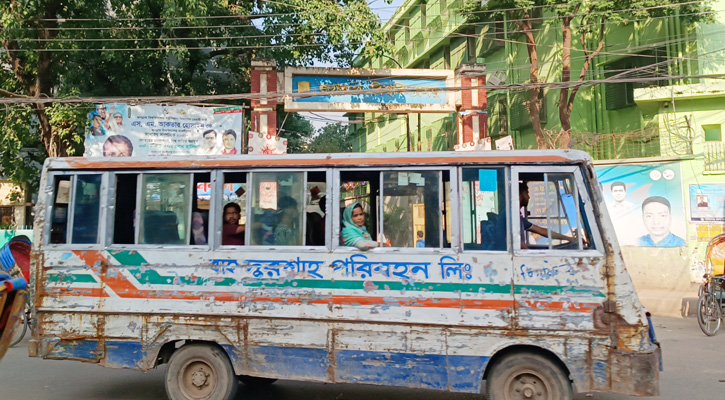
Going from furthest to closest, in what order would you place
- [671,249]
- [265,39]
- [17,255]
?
[265,39] → [671,249] → [17,255]

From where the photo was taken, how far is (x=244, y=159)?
5.33 m

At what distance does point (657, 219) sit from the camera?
1345 centimetres

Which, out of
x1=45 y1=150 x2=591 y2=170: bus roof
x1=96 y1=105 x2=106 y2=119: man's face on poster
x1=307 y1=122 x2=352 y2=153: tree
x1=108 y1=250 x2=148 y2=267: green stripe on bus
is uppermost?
x1=307 y1=122 x2=352 y2=153: tree

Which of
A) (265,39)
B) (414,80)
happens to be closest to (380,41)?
(414,80)

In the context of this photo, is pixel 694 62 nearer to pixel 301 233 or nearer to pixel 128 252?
pixel 301 233

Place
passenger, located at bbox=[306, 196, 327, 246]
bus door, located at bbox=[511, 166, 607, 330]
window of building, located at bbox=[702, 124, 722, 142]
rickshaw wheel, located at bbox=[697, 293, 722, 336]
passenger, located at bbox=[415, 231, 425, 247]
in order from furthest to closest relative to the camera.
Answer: window of building, located at bbox=[702, 124, 722, 142] < rickshaw wheel, located at bbox=[697, 293, 722, 336] < passenger, located at bbox=[306, 196, 327, 246] < passenger, located at bbox=[415, 231, 425, 247] < bus door, located at bbox=[511, 166, 607, 330]

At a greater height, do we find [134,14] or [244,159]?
[134,14]

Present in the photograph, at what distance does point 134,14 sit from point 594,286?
42.8 ft

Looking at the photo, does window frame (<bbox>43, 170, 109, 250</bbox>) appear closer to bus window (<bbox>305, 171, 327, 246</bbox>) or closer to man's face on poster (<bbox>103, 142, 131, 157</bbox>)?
bus window (<bbox>305, 171, 327, 246</bbox>)

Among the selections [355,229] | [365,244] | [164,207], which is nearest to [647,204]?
[355,229]

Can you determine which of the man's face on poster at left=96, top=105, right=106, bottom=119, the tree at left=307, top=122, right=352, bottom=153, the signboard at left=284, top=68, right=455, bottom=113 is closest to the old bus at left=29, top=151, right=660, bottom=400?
the signboard at left=284, top=68, right=455, bottom=113

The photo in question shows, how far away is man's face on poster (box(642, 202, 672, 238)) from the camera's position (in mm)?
13375

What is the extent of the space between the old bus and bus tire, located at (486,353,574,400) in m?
0.01

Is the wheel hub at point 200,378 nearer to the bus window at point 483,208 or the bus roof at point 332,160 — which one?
the bus roof at point 332,160
